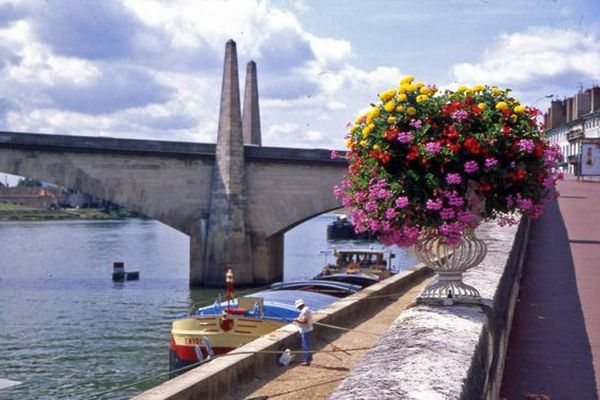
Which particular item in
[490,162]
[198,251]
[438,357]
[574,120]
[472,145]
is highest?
[574,120]

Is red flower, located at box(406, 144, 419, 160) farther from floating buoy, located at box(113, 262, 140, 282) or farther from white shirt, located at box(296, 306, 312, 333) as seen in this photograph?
floating buoy, located at box(113, 262, 140, 282)

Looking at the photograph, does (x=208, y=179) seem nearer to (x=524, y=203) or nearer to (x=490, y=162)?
(x=524, y=203)

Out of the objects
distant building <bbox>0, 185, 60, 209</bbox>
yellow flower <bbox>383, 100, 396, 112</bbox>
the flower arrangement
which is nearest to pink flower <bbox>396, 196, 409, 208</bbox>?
the flower arrangement

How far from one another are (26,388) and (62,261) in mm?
41358

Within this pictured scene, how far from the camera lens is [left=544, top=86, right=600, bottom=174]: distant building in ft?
241

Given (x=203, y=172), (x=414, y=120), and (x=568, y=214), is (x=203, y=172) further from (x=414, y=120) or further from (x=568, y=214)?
(x=414, y=120)

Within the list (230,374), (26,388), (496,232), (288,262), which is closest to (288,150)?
(288,262)

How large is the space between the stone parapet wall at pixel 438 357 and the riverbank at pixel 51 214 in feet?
474

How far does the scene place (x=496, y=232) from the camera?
43.2 feet

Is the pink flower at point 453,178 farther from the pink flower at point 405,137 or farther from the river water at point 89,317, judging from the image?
the river water at point 89,317

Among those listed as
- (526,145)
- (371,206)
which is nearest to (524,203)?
(526,145)

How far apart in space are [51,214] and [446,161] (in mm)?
153355

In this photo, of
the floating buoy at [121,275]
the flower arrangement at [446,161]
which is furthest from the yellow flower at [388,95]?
the floating buoy at [121,275]

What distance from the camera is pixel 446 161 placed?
247 inches
